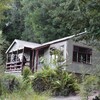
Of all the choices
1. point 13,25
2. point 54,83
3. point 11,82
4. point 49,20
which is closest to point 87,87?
point 54,83

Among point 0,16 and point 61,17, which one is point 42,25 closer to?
point 61,17

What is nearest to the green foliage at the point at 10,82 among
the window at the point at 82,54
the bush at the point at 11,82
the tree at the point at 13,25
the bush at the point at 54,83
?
the bush at the point at 11,82

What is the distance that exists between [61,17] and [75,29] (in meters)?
0.92

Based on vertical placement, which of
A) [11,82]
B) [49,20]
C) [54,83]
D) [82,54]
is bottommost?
[54,83]

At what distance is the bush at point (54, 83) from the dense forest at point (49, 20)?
2.66 m

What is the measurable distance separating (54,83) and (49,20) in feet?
76.2

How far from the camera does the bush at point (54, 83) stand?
630 inches

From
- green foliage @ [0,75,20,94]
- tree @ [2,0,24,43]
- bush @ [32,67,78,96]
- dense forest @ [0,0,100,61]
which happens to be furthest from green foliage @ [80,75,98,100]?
tree @ [2,0,24,43]

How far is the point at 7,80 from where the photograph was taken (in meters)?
14.4

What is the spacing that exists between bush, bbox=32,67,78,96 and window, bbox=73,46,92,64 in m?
7.63

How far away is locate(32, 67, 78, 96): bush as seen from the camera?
16000 mm

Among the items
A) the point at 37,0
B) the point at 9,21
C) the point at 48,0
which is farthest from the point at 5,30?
the point at 48,0

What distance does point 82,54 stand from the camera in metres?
24.9

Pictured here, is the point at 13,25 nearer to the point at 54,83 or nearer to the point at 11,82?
the point at 54,83
